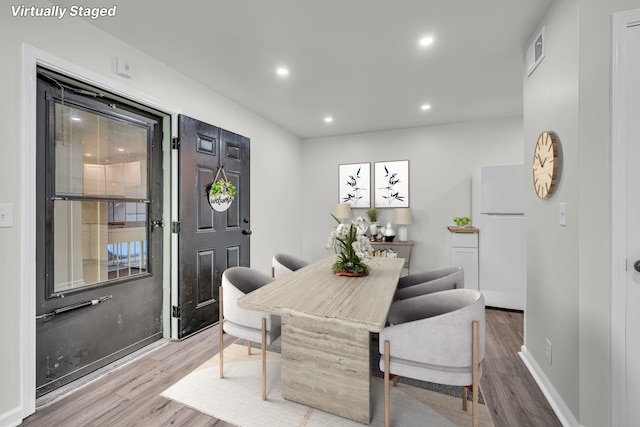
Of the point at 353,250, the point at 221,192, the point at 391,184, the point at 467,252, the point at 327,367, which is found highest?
the point at 391,184

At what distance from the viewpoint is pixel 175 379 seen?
2059 millimetres

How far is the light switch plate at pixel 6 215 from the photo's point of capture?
62.4 inches

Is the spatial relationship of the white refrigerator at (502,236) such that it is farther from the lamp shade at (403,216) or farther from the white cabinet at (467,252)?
the lamp shade at (403,216)

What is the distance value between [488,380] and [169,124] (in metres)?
3.41

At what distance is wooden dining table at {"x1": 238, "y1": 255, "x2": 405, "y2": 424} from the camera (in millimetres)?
1506

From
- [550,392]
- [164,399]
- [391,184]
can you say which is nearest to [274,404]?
[164,399]

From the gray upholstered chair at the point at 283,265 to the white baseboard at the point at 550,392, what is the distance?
2.07 m

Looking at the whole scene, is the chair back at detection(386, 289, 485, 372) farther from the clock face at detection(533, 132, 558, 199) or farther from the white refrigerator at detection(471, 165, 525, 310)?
the white refrigerator at detection(471, 165, 525, 310)

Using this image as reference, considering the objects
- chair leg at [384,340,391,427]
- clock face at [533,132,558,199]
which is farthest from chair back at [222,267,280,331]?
clock face at [533,132,558,199]

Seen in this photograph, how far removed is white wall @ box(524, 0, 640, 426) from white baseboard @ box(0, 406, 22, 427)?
3102 millimetres

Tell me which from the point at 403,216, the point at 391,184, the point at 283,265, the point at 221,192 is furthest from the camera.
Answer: the point at 391,184

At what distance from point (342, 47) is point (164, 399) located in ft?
9.46

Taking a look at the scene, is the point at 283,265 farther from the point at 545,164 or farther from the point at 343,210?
the point at 545,164

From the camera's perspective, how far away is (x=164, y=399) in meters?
1.84
